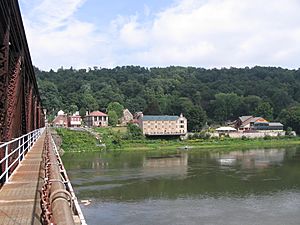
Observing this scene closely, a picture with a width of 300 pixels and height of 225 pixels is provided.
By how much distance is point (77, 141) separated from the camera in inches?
2682

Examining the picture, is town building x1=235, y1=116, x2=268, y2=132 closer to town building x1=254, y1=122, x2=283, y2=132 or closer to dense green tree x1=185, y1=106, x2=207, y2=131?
town building x1=254, y1=122, x2=283, y2=132

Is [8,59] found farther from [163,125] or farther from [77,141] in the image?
[163,125]

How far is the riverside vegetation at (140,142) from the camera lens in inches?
2660

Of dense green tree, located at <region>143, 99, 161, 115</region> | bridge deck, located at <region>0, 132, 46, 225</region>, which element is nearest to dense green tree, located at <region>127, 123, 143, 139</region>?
dense green tree, located at <region>143, 99, 161, 115</region>

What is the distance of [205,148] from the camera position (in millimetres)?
71250

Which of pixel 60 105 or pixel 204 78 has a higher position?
pixel 204 78

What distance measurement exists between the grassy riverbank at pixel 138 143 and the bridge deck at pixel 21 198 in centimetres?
5771

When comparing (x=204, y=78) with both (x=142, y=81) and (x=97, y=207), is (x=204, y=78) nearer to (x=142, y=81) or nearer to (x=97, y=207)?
(x=142, y=81)

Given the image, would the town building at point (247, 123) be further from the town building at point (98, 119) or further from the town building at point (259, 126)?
the town building at point (98, 119)

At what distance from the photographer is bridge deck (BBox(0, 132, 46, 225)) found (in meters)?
4.55

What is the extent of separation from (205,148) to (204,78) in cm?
10516

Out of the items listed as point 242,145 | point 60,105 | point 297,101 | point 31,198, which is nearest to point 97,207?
point 31,198

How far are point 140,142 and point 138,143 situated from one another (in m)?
0.84

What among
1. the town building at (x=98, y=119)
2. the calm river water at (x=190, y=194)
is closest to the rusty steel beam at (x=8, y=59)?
the calm river water at (x=190, y=194)
